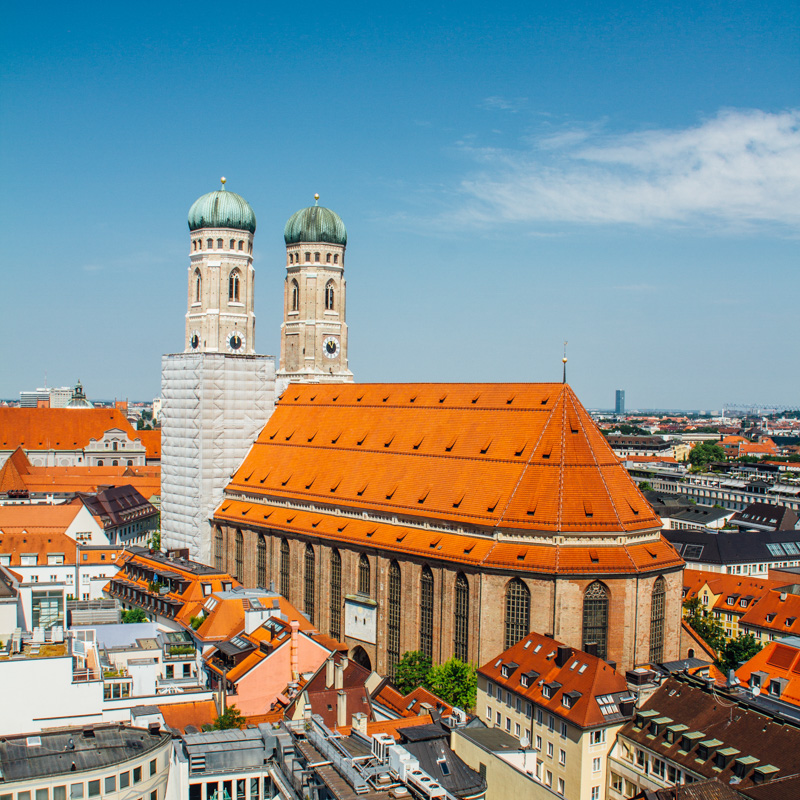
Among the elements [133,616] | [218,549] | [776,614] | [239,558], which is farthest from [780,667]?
[218,549]

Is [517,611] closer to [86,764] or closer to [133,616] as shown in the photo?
[133,616]

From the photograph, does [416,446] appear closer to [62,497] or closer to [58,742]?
[58,742]

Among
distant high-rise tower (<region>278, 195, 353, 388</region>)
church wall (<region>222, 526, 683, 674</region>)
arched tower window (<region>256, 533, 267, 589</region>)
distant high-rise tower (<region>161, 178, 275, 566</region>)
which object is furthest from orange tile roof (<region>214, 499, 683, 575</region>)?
distant high-rise tower (<region>278, 195, 353, 388</region>)

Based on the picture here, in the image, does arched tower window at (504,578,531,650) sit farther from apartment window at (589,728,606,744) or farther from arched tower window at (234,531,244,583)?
arched tower window at (234,531,244,583)

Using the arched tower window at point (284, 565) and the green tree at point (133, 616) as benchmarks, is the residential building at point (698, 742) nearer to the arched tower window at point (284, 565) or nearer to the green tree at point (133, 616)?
the arched tower window at point (284, 565)

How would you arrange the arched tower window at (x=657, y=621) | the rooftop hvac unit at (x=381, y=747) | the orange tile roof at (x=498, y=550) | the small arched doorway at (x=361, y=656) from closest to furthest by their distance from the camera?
the rooftop hvac unit at (x=381, y=747), the orange tile roof at (x=498, y=550), the arched tower window at (x=657, y=621), the small arched doorway at (x=361, y=656)

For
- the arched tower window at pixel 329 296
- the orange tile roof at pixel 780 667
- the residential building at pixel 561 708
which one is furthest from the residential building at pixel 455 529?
the arched tower window at pixel 329 296

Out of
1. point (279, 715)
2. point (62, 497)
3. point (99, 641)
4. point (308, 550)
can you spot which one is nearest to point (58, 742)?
point (279, 715)
